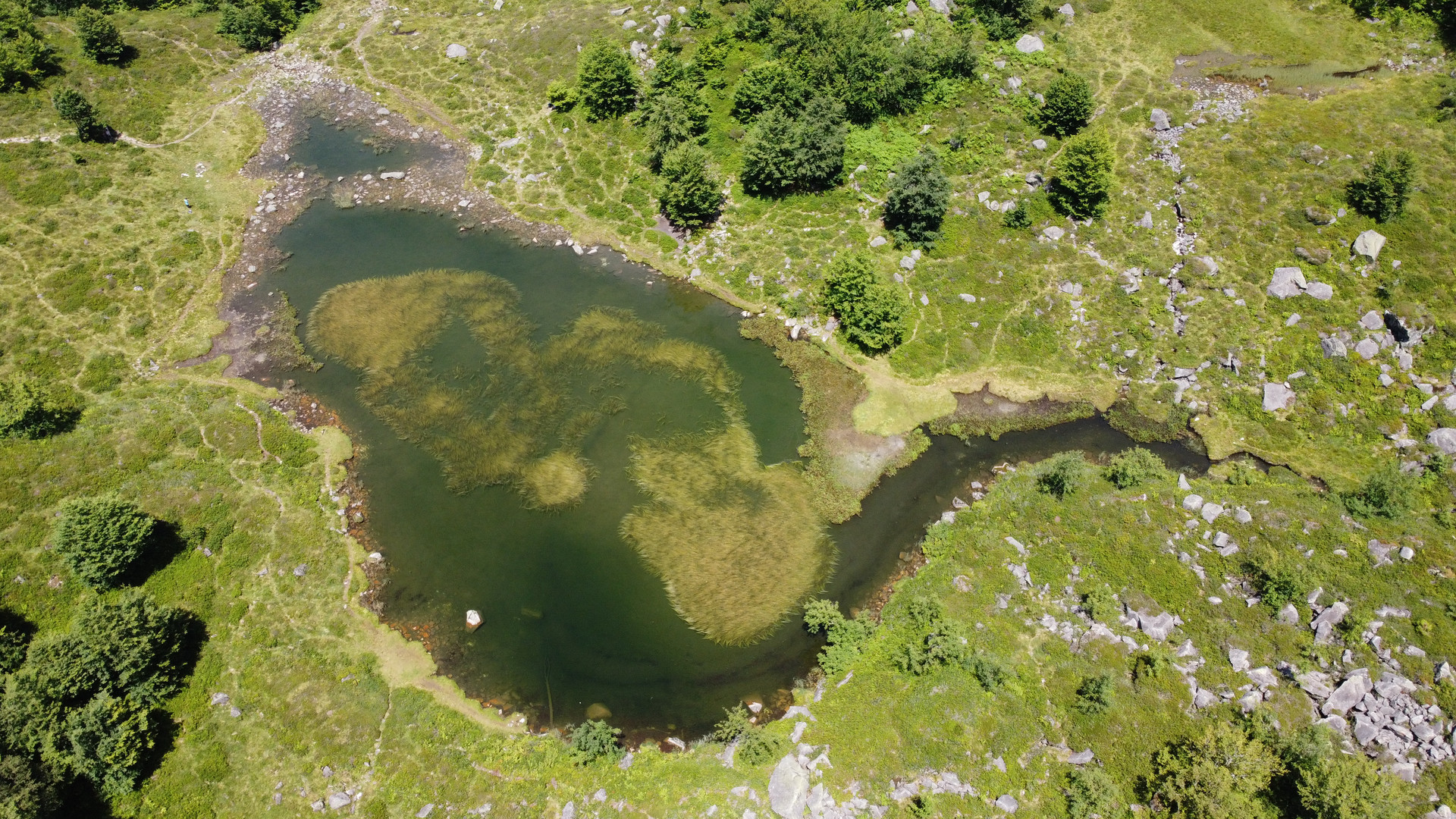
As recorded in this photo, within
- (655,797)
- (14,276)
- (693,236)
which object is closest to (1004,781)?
(655,797)

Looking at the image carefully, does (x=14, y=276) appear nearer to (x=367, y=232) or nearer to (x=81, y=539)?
(x=367, y=232)

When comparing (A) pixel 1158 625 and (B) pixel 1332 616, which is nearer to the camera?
(B) pixel 1332 616

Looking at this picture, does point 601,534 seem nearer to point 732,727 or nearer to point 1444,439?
point 732,727

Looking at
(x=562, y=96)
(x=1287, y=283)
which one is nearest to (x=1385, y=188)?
(x=1287, y=283)

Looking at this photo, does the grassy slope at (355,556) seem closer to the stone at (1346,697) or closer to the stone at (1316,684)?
the stone at (1316,684)

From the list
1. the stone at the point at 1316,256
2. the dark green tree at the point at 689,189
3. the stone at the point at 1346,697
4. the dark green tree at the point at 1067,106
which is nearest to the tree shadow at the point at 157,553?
the dark green tree at the point at 689,189

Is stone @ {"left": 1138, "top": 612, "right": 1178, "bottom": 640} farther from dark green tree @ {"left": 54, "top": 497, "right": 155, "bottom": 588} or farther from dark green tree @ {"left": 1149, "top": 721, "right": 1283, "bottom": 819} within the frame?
dark green tree @ {"left": 54, "top": 497, "right": 155, "bottom": 588}

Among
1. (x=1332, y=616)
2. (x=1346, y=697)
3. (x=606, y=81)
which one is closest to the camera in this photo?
(x=1346, y=697)
